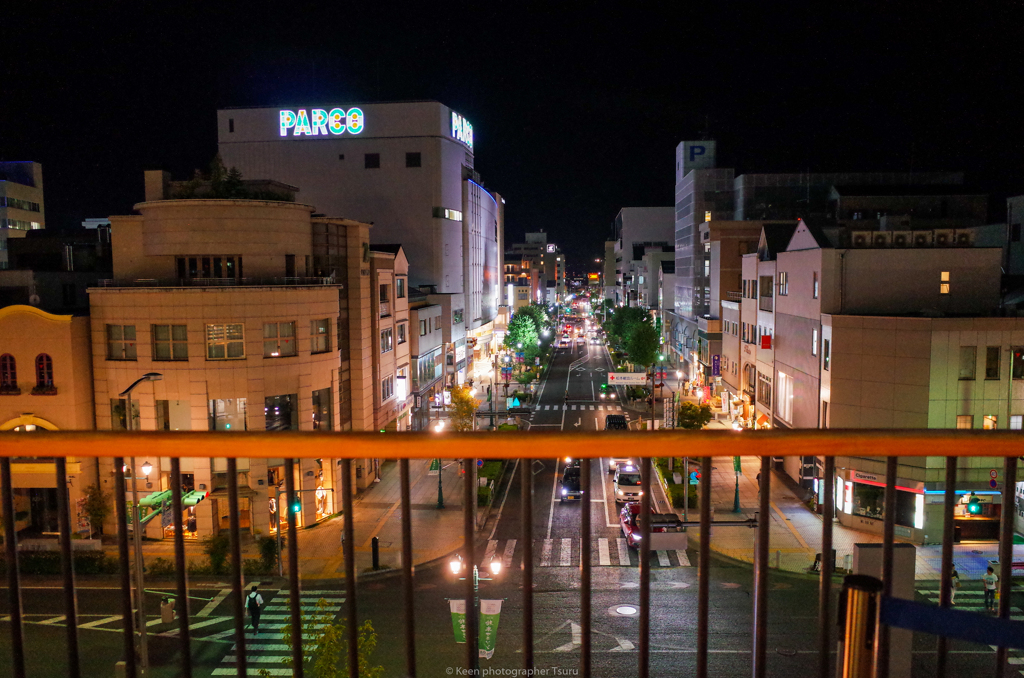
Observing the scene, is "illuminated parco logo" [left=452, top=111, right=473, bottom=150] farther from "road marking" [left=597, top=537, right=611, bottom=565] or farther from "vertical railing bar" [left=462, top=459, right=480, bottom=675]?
"vertical railing bar" [left=462, top=459, right=480, bottom=675]

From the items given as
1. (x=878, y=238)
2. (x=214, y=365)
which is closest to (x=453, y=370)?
(x=214, y=365)

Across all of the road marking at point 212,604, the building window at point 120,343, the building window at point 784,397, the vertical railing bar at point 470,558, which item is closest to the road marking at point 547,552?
the road marking at point 212,604

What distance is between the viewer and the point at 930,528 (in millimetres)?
→ 24047

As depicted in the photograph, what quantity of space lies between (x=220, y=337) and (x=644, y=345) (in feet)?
130

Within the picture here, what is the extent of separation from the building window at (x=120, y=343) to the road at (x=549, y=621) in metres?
8.68

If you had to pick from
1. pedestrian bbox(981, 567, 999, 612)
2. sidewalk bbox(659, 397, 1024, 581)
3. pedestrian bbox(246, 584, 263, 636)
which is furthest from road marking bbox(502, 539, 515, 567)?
pedestrian bbox(981, 567, 999, 612)

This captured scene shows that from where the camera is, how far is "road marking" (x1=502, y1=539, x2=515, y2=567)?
21875 mm

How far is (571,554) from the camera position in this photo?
2302 centimetres

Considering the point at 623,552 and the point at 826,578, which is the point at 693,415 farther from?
the point at 826,578

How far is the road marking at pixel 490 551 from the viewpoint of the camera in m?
22.1

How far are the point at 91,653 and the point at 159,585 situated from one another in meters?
4.30

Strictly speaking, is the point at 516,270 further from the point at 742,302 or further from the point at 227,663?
the point at 227,663

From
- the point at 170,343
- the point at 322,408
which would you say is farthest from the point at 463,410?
the point at 170,343

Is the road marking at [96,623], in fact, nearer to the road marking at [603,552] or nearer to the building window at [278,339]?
the building window at [278,339]
